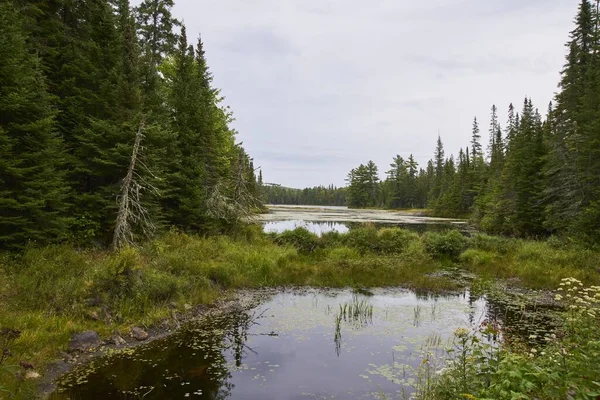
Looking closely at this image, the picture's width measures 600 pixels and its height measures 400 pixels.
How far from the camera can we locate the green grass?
8750 millimetres

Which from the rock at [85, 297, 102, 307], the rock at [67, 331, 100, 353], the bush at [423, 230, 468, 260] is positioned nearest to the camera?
the rock at [67, 331, 100, 353]

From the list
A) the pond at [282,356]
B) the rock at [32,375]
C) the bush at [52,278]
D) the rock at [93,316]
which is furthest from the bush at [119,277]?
the rock at [32,375]

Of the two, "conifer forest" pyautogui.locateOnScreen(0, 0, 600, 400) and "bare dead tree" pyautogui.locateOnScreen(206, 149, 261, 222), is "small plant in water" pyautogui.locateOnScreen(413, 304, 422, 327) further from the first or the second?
"bare dead tree" pyautogui.locateOnScreen(206, 149, 261, 222)

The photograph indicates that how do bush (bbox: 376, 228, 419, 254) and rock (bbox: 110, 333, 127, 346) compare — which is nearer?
rock (bbox: 110, 333, 127, 346)

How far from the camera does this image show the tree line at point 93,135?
11.2 metres

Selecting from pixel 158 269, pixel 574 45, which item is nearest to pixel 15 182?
pixel 158 269

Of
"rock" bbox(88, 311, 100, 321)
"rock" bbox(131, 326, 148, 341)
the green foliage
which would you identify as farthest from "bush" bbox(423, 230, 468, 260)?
"rock" bbox(88, 311, 100, 321)

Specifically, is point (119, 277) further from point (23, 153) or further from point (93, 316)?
point (23, 153)

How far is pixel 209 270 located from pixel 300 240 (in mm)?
8256

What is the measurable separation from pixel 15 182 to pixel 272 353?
9.60 m

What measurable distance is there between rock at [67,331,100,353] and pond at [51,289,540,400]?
2.00 feet

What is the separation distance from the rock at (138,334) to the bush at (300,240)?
1218cm

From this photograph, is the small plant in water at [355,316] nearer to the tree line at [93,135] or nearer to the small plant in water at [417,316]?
the small plant in water at [417,316]

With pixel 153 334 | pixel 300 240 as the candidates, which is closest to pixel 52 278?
pixel 153 334
